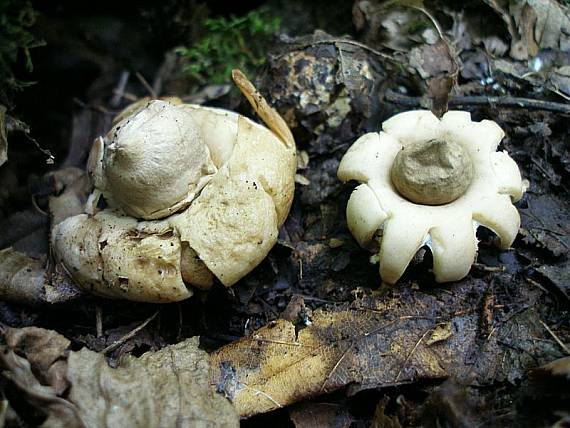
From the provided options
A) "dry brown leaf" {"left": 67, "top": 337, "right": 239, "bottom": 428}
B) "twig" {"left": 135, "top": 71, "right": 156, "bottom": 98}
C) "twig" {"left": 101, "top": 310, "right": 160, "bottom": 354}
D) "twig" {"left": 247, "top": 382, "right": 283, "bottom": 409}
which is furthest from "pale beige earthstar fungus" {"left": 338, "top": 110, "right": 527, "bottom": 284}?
"twig" {"left": 135, "top": 71, "right": 156, "bottom": 98}

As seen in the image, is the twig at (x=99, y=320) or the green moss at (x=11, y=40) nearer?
the twig at (x=99, y=320)

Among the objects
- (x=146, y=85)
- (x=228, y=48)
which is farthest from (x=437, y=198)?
(x=146, y=85)

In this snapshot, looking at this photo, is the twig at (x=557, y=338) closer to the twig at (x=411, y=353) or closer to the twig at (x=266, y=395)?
the twig at (x=411, y=353)

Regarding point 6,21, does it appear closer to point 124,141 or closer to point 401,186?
point 124,141

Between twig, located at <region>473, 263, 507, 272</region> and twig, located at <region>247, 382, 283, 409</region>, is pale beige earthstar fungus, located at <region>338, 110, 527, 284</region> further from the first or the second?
twig, located at <region>247, 382, 283, 409</region>

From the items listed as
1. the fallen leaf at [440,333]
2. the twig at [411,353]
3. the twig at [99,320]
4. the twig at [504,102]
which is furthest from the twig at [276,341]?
the twig at [504,102]

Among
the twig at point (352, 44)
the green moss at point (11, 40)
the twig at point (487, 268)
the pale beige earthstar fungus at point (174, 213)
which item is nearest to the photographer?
the pale beige earthstar fungus at point (174, 213)

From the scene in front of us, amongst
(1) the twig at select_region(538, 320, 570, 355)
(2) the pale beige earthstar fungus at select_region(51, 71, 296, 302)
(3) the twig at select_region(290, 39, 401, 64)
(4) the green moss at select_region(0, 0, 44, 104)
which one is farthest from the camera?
(3) the twig at select_region(290, 39, 401, 64)

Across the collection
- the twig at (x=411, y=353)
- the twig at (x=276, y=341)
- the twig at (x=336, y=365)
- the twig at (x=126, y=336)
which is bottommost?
the twig at (x=411, y=353)
